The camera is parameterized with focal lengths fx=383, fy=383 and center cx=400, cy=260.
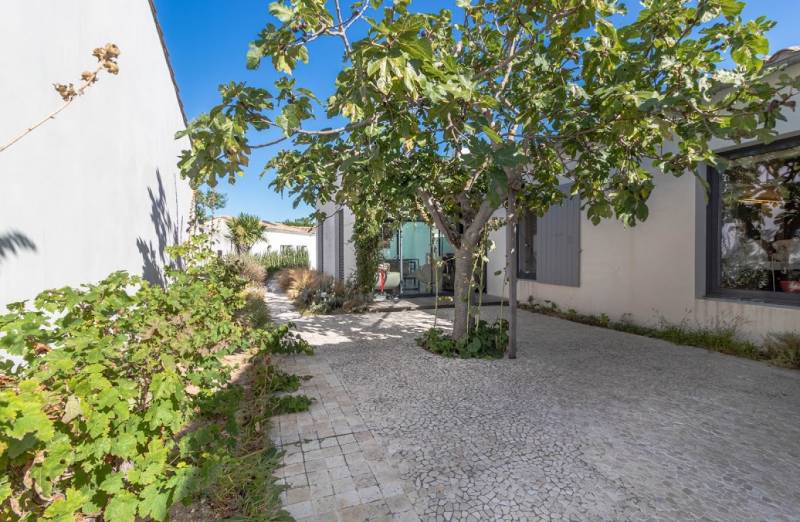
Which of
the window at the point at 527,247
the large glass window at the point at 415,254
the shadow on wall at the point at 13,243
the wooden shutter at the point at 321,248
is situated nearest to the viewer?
the shadow on wall at the point at 13,243

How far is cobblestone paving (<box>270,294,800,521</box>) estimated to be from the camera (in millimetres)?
2027

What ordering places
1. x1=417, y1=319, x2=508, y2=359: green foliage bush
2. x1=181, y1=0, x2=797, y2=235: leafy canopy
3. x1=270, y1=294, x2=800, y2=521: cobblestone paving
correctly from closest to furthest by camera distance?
x1=270, y1=294, x2=800, y2=521: cobblestone paving
x1=181, y1=0, x2=797, y2=235: leafy canopy
x1=417, y1=319, x2=508, y2=359: green foliage bush

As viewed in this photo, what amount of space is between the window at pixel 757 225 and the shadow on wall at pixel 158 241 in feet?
23.2

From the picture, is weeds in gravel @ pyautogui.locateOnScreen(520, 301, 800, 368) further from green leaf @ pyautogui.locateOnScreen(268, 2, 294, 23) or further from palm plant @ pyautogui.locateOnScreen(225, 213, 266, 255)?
palm plant @ pyautogui.locateOnScreen(225, 213, 266, 255)

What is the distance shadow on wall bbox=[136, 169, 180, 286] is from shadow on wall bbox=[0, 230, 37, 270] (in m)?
2.08

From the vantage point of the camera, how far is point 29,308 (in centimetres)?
205

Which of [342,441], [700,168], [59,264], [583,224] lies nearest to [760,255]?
[700,168]

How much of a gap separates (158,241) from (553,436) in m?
4.95

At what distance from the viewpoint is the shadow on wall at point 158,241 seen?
4.28 meters

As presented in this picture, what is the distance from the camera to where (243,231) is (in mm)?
15398

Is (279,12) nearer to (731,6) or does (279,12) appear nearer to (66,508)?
(66,508)

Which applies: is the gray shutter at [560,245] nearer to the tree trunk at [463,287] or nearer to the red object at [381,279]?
the tree trunk at [463,287]

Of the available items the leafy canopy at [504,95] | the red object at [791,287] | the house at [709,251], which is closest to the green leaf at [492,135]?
the leafy canopy at [504,95]

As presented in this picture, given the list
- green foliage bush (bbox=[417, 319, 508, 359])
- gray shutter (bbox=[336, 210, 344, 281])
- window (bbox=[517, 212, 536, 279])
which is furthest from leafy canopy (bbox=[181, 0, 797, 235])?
gray shutter (bbox=[336, 210, 344, 281])
